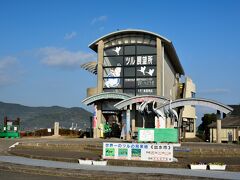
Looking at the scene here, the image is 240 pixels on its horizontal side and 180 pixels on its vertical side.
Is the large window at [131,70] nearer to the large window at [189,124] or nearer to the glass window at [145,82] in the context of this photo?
the glass window at [145,82]

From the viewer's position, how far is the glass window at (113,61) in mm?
46281

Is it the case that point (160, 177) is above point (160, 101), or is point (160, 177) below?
below

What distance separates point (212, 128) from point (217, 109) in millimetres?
13927

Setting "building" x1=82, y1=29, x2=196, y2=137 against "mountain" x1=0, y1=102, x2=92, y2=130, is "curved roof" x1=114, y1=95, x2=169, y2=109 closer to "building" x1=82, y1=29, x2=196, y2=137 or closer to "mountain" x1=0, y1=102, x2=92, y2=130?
"building" x1=82, y1=29, x2=196, y2=137

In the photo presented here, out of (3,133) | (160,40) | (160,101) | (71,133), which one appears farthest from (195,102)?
(71,133)

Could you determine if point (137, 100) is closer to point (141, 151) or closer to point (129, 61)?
point (129, 61)

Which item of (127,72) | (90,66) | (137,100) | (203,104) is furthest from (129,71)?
(203,104)

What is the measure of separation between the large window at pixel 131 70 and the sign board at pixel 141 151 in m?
25.7

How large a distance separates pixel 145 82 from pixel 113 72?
4276mm

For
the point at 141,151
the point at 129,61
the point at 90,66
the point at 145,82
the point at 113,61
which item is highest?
the point at 90,66

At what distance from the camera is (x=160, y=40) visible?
4509cm

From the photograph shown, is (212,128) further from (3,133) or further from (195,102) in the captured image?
(3,133)

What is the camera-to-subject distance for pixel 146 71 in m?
45.0

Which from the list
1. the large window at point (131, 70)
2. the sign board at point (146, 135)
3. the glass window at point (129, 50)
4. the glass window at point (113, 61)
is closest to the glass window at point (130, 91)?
the large window at point (131, 70)
